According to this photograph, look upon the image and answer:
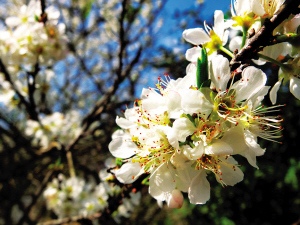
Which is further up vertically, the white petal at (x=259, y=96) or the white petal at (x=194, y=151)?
the white petal at (x=259, y=96)

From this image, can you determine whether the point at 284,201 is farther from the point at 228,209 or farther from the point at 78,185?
the point at 78,185

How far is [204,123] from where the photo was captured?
71 cm

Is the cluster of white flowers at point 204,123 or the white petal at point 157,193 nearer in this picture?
the cluster of white flowers at point 204,123

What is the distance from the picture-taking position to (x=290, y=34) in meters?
0.71

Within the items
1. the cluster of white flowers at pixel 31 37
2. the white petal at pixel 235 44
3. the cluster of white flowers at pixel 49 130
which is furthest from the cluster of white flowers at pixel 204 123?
the cluster of white flowers at pixel 49 130

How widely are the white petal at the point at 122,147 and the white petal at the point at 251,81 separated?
0.47 m

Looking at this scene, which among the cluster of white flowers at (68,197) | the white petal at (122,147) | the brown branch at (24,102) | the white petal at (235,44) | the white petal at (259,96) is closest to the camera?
the white petal at (259,96)

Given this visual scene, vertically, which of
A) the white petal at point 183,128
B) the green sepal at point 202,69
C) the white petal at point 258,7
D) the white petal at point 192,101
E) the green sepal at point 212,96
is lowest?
the white petal at point 183,128

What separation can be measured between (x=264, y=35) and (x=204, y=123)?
1.16ft

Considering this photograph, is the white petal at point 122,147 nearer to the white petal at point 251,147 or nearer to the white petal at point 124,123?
the white petal at point 124,123

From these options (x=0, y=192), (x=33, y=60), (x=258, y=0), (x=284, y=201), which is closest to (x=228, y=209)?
(x=284, y=201)

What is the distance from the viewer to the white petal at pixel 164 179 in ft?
2.51

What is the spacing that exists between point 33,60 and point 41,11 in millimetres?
394

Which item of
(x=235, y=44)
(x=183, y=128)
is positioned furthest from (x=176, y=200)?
(x=235, y=44)
